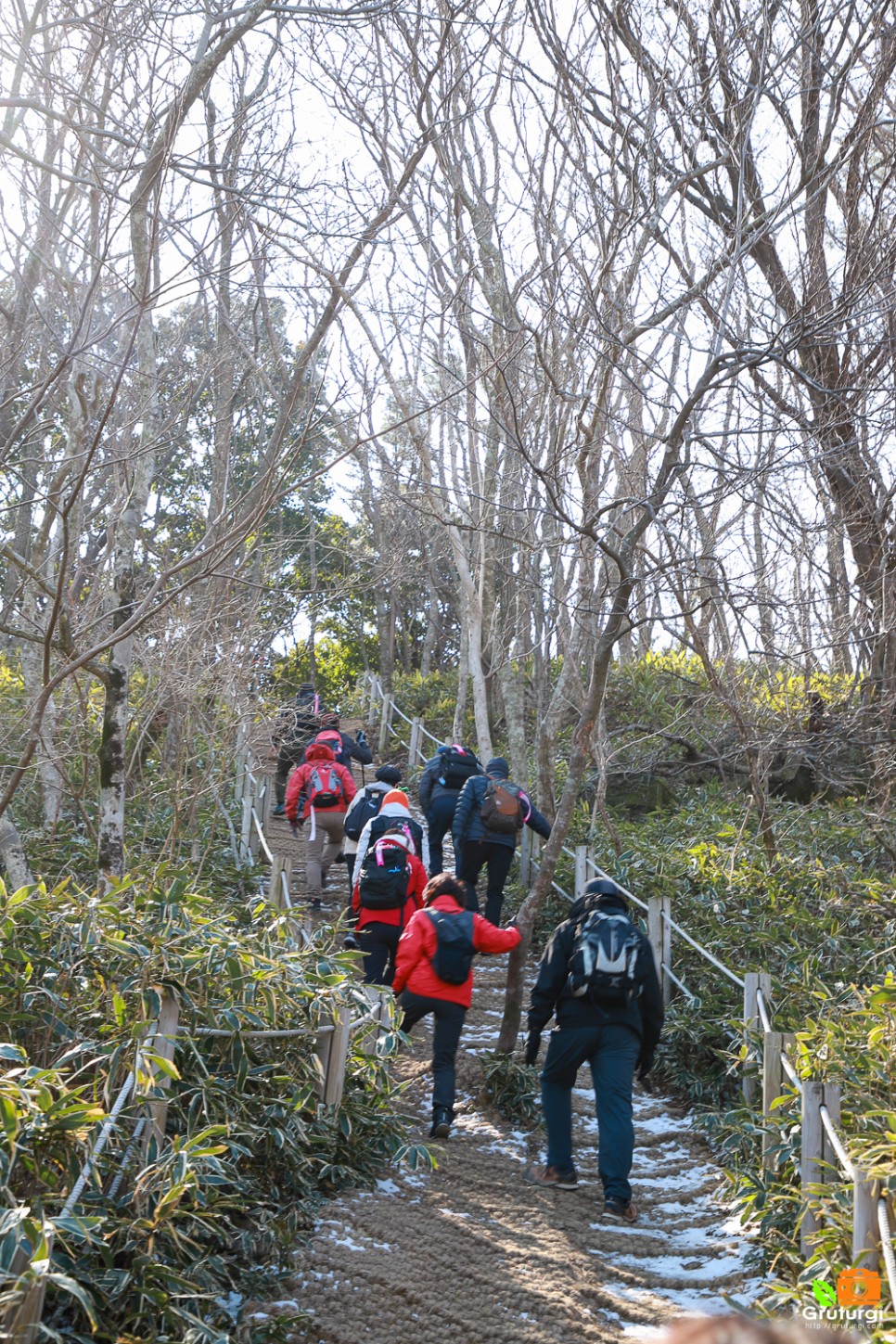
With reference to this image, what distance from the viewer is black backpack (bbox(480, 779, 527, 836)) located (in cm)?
920

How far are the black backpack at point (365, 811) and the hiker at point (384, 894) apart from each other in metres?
1.18

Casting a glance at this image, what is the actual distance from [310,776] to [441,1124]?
4.66 metres

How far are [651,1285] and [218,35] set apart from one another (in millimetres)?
6979

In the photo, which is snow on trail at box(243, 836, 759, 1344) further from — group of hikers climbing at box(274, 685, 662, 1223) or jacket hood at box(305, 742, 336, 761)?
jacket hood at box(305, 742, 336, 761)

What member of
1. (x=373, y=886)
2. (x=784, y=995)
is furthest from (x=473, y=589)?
(x=784, y=995)

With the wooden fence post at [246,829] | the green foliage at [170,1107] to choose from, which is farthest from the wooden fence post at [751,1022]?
the wooden fence post at [246,829]

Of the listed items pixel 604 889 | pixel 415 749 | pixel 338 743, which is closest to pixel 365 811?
pixel 338 743

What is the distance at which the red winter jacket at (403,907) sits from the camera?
297 inches

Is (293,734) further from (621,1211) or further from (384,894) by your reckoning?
(621,1211)

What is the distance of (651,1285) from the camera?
4727mm

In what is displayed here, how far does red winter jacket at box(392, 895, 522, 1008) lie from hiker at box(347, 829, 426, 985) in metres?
1.00

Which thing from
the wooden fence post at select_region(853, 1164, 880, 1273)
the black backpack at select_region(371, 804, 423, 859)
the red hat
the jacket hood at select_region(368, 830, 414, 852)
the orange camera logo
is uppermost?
the red hat

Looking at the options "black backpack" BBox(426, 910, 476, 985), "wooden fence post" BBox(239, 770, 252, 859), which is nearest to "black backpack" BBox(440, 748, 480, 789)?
"wooden fence post" BBox(239, 770, 252, 859)

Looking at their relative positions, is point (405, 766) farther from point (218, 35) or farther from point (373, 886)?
point (218, 35)
